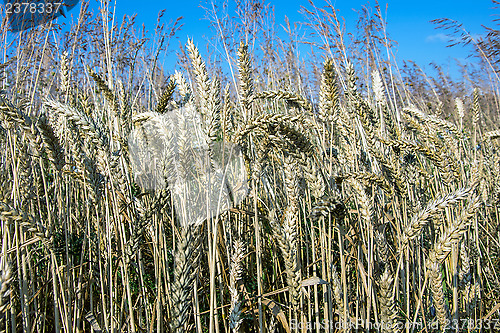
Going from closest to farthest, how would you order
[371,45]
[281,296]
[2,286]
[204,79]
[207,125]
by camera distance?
[2,286] → [207,125] → [204,79] → [281,296] → [371,45]

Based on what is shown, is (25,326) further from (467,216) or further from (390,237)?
(390,237)

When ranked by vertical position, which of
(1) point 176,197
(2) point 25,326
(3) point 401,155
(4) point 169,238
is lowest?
(2) point 25,326

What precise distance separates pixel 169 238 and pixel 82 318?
49 centimetres

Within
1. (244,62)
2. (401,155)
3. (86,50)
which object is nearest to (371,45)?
(401,155)

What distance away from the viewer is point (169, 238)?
1.64 meters

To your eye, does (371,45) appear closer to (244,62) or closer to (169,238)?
(244,62)

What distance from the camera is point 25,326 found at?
42.6 inches

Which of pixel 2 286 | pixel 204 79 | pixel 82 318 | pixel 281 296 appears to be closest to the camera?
pixel 2 286

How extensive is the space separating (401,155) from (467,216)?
0.66 metres

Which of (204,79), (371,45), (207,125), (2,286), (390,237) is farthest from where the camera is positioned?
(371,45)

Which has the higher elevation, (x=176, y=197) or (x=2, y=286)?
(x=176, y=197)

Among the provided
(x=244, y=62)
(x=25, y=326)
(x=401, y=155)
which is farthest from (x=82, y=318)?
(x=401, y=155)

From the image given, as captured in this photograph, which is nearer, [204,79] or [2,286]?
[2,286]

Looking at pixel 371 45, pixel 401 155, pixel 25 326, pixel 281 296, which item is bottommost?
pixel 281 296
